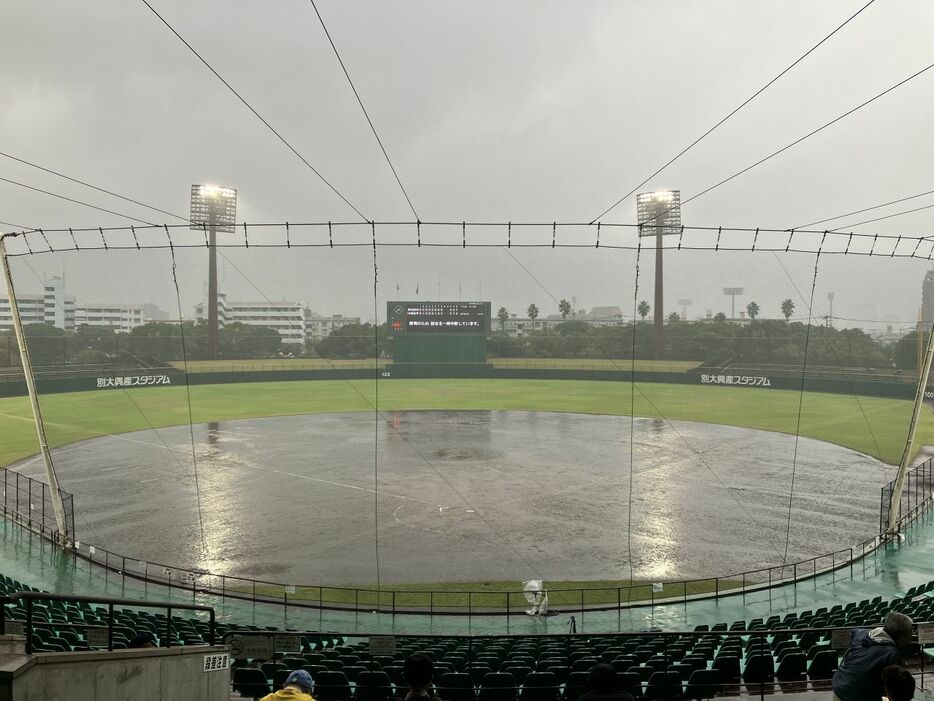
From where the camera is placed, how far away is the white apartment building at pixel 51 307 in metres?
32.2

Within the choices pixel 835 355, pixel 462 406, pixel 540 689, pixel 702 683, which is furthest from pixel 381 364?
pixel 702 683

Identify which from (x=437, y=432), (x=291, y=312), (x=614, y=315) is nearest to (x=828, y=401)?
(x=614, y=315)

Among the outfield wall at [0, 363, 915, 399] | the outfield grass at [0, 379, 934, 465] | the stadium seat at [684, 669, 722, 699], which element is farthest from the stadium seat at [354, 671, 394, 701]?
the outfield grass at [0, 379, 934, 465]

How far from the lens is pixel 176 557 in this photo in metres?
17.4

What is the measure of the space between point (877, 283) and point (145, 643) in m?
30.6

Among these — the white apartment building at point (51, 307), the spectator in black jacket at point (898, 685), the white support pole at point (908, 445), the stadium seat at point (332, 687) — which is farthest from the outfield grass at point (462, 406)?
the spectator in black jacket at point (898, 685)

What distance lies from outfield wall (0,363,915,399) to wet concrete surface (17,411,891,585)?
4.03 meters

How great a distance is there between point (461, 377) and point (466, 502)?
33.7 m

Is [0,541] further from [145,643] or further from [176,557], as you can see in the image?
[145,643]

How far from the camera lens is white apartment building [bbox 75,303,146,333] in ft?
108

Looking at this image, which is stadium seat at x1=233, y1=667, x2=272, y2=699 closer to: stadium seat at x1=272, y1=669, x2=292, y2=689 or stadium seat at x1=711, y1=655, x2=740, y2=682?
stadium seat at x1=272, y1=669, x2=292, y2=689

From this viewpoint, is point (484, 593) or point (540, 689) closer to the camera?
point (540, 689)

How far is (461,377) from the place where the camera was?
56.7m

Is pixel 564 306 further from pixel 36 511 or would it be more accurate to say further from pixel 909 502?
pixel 36 511
